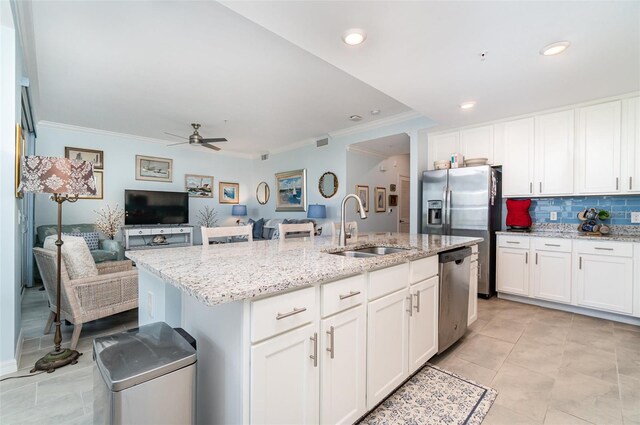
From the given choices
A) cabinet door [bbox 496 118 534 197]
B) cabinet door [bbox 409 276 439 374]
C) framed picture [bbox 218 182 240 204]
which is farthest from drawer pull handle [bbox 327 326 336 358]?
framed picture [bbox 218 182 240 204]

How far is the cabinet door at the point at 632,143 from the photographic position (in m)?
3.08

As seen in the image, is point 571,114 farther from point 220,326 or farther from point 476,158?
point 220,326

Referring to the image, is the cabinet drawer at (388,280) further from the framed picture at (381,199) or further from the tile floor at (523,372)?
the framed picture at (381,199)

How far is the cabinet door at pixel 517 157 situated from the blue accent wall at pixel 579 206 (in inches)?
13.7

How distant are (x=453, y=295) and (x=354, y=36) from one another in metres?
2.09

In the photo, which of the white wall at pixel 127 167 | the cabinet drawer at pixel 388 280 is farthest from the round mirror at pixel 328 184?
the cabinet drawer at pixel 388 280

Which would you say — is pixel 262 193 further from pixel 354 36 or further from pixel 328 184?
pixel 354 36

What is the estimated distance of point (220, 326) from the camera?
3.87 ft

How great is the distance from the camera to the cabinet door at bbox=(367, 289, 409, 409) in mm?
1551

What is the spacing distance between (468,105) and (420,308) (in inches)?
103

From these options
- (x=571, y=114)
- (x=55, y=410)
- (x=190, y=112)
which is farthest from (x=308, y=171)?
(x=55, y=410)

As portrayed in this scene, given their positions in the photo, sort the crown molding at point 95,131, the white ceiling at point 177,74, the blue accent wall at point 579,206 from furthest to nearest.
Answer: the crown molding at point 95,131, the blue accent wall at point 579,206, the white ceiling at point 177,74

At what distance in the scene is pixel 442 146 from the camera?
452cm

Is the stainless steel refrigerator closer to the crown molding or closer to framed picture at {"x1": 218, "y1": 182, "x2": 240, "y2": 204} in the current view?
framed picture at {"x1": 218, "y1": 182, "x2": 240, "y2": 204}
